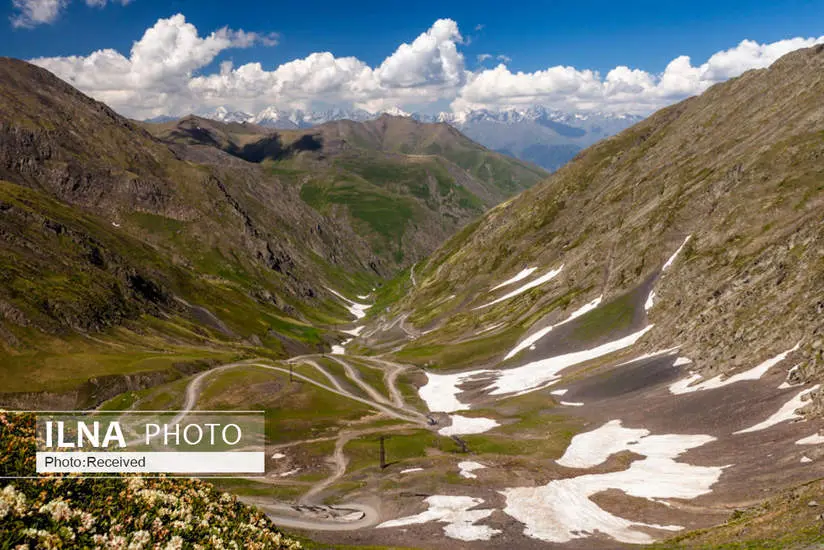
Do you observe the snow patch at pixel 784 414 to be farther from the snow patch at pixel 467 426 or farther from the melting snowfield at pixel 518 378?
the melting snowfield at pixel 518 378

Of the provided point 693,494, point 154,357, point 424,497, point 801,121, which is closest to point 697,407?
point 693,494

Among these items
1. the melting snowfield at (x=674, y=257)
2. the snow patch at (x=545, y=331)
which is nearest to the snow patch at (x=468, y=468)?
the snow patch at (x=545, y=331)

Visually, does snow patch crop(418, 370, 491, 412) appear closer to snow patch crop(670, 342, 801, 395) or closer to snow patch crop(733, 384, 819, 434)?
snow patch crop(670, 342, 801, 395)

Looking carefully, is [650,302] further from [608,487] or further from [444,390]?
[608,487]

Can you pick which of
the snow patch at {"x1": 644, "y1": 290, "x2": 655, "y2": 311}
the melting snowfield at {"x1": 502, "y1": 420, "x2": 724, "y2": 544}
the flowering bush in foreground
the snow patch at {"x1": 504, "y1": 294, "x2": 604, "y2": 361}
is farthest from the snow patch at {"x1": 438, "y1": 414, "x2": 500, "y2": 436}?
the flowering bush in foreground

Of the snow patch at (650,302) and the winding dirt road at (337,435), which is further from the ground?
the snow patch at (650,302)

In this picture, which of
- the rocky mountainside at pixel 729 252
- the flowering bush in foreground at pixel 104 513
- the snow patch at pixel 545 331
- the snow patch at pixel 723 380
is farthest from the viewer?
the snow patch at pixel 545 331
